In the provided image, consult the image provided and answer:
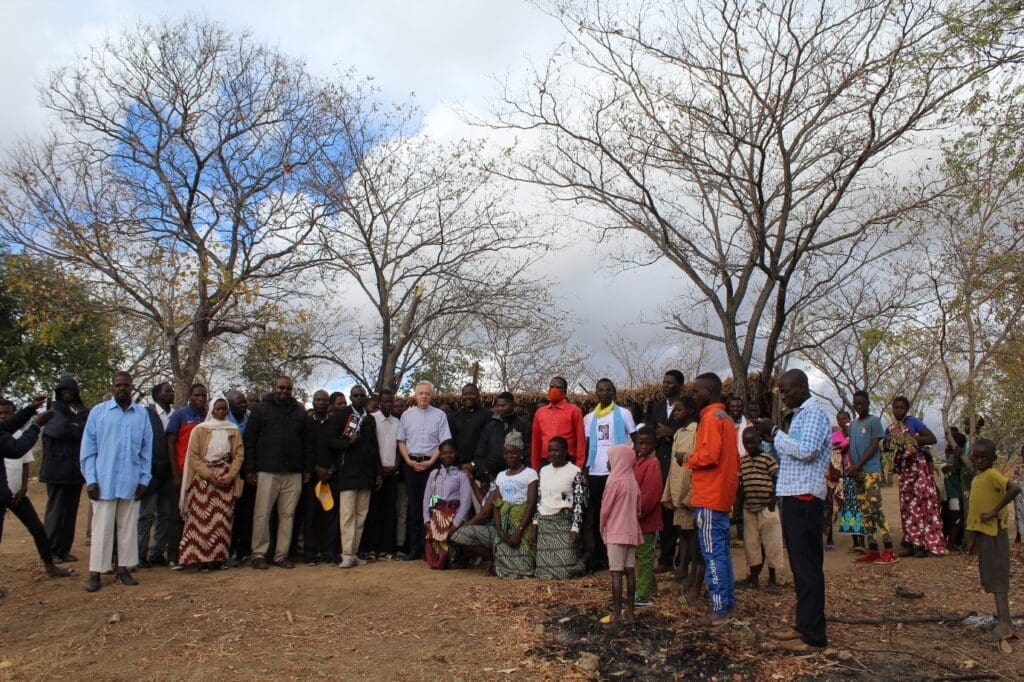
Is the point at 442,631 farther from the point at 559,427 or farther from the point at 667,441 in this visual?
the point at 667,441

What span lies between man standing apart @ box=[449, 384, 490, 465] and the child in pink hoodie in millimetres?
3097

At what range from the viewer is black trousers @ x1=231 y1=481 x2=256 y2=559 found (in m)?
8.77

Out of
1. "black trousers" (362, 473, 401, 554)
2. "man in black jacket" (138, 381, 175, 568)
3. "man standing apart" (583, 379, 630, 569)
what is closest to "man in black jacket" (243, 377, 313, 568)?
"man in black jacket" (138, 381, 175, 568)

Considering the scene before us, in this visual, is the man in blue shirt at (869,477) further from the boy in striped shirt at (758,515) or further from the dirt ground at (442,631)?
the boy in striped shirt at (758,515)

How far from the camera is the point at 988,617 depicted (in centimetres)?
590

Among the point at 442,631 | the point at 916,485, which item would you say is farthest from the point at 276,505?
the point at 916,485

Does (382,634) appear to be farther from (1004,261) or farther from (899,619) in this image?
(1004,261)

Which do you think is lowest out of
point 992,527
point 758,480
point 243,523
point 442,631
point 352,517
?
point 442,631

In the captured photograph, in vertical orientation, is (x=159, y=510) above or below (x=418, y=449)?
below

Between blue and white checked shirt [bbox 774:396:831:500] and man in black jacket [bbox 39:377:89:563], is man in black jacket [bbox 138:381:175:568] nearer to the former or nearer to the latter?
man in black jacket [bbox 39:377:89:563]

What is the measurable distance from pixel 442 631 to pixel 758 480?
3264 mm

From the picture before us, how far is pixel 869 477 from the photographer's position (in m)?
8.67

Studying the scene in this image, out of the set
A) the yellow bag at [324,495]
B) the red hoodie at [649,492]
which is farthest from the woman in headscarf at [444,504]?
the red hoodie at [649,492]

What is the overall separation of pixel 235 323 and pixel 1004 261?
1407 centimetres
